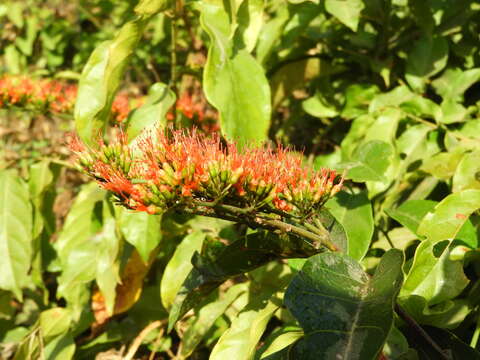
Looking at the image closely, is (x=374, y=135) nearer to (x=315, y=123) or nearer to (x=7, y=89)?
(x=315, y=123)

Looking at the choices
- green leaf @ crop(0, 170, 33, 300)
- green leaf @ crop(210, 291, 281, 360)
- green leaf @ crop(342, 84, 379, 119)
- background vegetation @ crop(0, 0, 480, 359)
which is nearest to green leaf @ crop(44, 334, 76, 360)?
background vegetation @ crop(0, 0, 480, 359)

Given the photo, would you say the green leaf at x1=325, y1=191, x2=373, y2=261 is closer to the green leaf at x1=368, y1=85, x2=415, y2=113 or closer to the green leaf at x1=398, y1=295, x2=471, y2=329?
the green leaf at x1=398, y1=295, x2=471, y2=329

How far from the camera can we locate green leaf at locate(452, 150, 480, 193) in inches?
45.6

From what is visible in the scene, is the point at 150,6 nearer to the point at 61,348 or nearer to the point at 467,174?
the point at 467,174

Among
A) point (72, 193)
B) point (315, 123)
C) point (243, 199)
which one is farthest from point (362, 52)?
point (72, 193)

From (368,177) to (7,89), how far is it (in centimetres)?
129

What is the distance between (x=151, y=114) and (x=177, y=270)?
1.29 ft

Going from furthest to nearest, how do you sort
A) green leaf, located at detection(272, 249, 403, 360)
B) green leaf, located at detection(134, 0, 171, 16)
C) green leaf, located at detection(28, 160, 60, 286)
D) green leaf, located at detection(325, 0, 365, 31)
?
green leaf, located at detection(28, 160, 60, 286), green leaf, located at detection(325, 0, 365, 31), green leaf, located at detection(134, 0, 171, 16), green leaf, located at detection(272, 249, 403, 360)

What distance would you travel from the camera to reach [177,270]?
4.41ft

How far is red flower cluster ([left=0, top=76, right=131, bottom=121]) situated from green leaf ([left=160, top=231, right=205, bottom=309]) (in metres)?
0.59

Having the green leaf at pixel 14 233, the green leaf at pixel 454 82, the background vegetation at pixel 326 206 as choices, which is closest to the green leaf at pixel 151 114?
the background vegetation at pixel 326 206

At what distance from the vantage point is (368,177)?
1.08m

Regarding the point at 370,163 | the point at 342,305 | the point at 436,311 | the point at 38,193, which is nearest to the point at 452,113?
the point at 370,163

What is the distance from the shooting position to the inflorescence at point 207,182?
0.78m
